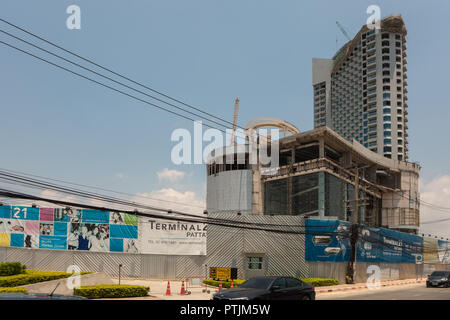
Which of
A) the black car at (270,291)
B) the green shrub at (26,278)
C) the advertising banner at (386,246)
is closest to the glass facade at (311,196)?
the advertising banner at (386,246)

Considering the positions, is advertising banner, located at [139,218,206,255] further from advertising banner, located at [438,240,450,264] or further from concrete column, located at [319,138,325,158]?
advertising banner, located at [438,240,450,264]

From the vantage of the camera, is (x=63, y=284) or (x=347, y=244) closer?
(x=63, y=284)

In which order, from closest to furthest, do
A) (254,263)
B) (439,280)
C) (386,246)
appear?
(439,280) → (254,263) → (386,246)

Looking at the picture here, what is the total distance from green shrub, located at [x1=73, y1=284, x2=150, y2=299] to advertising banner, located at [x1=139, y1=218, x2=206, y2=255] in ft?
42.4

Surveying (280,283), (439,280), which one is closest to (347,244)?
(439,280)

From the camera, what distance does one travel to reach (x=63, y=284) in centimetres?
2348

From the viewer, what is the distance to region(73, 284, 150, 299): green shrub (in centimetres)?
2269

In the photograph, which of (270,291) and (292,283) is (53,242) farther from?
(270,291)

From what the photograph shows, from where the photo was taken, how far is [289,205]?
6844cm

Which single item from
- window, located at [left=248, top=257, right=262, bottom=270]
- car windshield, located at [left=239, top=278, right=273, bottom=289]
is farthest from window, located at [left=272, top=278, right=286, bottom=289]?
window, located at [left=248, top=257, right=262, bottom=270]

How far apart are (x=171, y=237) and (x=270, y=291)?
22748 millimetres

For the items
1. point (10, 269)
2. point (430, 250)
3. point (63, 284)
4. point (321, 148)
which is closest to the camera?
point (63, 284)

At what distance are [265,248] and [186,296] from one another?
13918 millimetres
